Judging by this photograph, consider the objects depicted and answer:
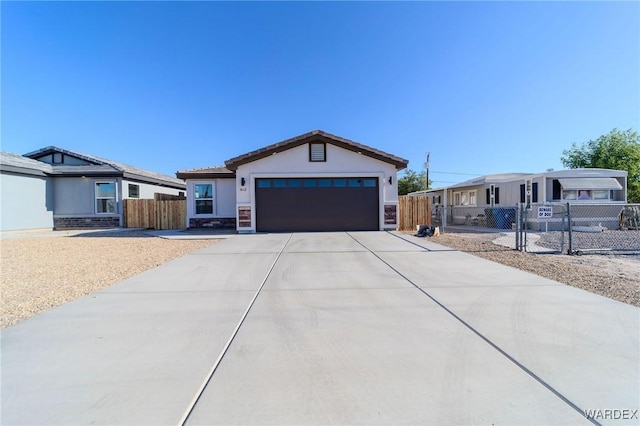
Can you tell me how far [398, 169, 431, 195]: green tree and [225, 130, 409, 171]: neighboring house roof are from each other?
104 ft

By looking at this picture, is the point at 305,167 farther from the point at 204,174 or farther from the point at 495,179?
the point at 495,179

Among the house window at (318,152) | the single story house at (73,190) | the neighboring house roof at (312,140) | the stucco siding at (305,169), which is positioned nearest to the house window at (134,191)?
the single story house at (73,190)

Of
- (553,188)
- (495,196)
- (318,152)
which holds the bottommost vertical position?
(495,196)

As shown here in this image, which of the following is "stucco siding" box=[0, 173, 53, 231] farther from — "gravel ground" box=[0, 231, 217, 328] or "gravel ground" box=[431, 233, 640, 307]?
"gravel ground" box=[431, 233, 640, 307]

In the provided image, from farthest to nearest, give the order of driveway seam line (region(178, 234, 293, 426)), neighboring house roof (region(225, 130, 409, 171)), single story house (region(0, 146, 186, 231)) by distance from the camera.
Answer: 1. single story house (region(0, 146, 186, 231))
2. neighboring house roof (region(225, 130, 409, 171))
3. driveway seam line (region(178, 234, 293, 426))

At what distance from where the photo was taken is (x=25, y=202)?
16.0 m

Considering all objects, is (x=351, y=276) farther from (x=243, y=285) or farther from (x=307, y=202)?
(x=307, y=202)

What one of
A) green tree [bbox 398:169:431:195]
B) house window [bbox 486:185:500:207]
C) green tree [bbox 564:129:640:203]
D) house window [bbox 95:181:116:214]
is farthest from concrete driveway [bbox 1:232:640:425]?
green tree [bbox 398:169:431:195]

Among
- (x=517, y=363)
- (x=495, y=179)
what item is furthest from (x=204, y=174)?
(x=495, y=179)

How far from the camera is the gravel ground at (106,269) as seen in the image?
190 inches

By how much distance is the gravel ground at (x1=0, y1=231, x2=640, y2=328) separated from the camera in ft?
15.9

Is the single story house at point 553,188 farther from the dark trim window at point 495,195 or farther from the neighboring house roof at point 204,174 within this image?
the neighboring house roof at point 204,174

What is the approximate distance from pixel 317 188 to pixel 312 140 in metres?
2.28

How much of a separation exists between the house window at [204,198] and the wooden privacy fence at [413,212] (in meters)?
10.2
